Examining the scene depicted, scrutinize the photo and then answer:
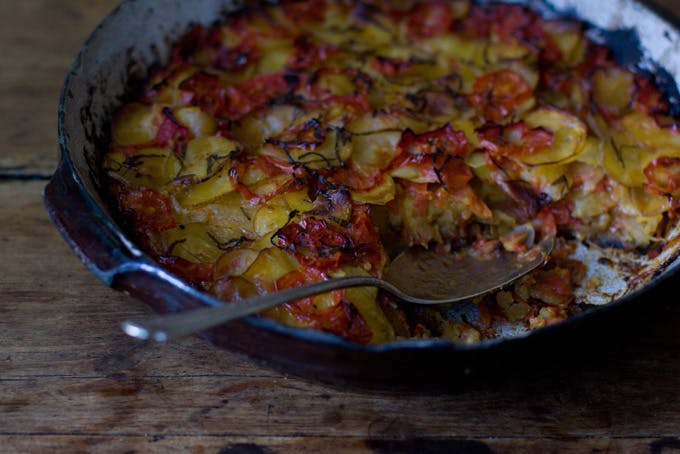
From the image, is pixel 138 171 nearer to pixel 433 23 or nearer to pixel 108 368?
pixel 108 368

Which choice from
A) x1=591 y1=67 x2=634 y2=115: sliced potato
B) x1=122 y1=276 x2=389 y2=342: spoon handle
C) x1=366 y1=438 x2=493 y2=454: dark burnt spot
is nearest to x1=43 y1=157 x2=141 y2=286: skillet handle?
x1=122 y1=276 x2=389 y2=342: spoon handle

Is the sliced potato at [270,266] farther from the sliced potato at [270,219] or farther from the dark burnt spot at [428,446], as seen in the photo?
the dark burnt spot at [428,446]

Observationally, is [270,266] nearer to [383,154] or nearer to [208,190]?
[208,190]

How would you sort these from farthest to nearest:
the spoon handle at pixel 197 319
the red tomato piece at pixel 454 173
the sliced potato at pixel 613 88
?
the sliced potato at pixel 613 88, the red tomato piece at pixel 454 173, the spoon handle at pixel 197 319

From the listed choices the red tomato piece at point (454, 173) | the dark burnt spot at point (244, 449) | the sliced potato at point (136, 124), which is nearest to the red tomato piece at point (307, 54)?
the sliced potato at point (136, 124)

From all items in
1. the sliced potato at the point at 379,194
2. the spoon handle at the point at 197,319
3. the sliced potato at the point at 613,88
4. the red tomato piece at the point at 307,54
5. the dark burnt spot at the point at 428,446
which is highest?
the spoon handle at the point at 197,319

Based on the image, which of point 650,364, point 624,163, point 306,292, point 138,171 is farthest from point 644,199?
point 138,171
